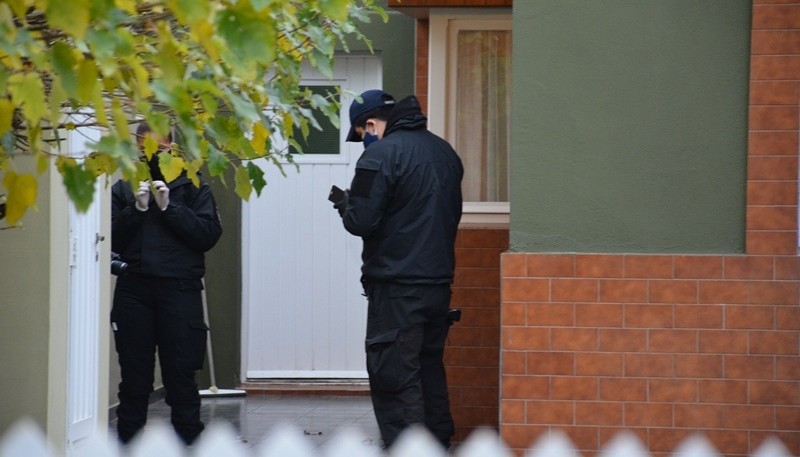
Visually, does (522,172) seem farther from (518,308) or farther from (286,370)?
(286,370)

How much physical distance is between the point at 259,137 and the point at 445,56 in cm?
511

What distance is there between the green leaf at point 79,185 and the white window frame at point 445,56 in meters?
6.01

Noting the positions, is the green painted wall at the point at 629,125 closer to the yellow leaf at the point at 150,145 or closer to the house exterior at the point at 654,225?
the house exterior at the point at 654,225

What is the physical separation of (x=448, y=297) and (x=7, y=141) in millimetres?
4191

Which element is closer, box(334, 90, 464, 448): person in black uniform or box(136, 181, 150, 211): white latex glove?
box(334, 90, 464, 448): person in black uniform

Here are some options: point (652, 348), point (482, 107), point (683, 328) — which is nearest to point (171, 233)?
point (482, 107)

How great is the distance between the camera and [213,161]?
4.01m

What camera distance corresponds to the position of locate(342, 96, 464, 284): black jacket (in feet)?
23.5

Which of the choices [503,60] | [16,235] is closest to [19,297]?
[16,235]

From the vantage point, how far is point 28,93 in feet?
9.24

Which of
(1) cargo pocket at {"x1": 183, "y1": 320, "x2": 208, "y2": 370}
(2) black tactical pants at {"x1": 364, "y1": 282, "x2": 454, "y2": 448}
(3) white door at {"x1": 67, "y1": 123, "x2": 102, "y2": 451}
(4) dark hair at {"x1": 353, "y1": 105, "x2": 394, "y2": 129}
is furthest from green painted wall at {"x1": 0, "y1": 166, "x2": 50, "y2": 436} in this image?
(4) dark hair at {"x1": 353, "y1": 105, "x2": 394, "y2": 129}

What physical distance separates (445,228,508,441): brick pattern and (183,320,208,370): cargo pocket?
5.14 ft

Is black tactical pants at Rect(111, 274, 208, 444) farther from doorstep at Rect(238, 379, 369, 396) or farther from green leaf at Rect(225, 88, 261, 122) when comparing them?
green leaf at Rect(225, 88, 261, 122)

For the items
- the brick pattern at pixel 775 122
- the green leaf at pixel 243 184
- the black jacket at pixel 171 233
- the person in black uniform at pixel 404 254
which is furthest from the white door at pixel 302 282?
the green leaf at pixel 243 184
